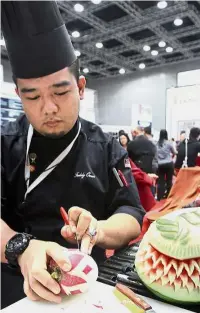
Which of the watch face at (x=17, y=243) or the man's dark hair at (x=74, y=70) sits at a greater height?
the man's dark hair at (x=74, y=70)

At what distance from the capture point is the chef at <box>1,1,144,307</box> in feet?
1.74

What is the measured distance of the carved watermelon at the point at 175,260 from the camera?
46 centimetres

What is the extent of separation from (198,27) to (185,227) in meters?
0.43

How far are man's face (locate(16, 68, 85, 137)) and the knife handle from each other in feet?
1.17

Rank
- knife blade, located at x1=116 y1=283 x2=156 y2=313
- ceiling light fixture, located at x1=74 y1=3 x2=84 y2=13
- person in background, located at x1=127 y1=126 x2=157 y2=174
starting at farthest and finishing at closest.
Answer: ceiling light fixture, located at x1=74 y1=3 x2=84 y2=13
person in background, located at x1=127 y1=126 x2=157 y2=174
knife blade, located at x1=116 y1=283 x2=156 y2=313

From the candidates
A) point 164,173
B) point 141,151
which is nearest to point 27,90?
point 141,151

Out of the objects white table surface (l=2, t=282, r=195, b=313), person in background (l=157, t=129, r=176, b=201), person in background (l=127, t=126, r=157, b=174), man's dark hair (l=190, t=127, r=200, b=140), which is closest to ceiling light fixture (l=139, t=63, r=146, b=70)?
man's dark hair (l=190, t=127, r=200, b=140)

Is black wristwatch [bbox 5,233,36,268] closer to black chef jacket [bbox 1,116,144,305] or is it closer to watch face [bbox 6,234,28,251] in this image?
watch face [bbox 6,234,28,251]

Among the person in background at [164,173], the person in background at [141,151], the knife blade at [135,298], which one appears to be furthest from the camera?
the person in background at [164,173]

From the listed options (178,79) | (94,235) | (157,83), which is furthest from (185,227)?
(157,83)

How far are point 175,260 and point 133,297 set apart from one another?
3.6 inches

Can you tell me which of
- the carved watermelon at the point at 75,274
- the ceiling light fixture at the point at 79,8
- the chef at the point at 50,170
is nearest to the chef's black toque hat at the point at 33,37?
the chef at the point at 50,170

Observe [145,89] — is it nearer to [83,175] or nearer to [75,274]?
[83,175]

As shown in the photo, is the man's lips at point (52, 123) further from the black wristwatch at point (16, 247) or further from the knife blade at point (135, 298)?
the knife blade at point (135, 298)
